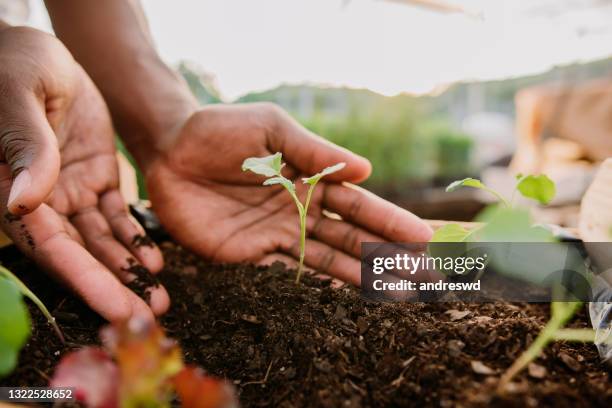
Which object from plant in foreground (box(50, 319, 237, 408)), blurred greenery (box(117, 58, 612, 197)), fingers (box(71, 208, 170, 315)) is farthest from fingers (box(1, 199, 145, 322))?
blurred greenery (box(117, 58, 612, 197))

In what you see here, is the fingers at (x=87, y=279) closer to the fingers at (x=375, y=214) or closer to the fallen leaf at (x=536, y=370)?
the fingers at (x=375, y=214)

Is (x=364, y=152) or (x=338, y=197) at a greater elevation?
(x=338, y=197)

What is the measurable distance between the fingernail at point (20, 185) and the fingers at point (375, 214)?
2.71 feet

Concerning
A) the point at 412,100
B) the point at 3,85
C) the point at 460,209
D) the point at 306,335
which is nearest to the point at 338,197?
the point at 306,335

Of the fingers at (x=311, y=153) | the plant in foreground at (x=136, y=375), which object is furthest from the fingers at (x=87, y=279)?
the fingers at (x=311, y=153)

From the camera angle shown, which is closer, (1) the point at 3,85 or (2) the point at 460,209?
(1) the point at 3,85

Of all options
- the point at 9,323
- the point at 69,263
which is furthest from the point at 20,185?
the point at 9,323

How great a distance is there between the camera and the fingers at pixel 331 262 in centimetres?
127

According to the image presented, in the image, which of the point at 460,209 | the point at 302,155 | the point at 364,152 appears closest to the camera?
the point at 302,155

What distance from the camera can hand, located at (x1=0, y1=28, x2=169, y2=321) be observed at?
887mm

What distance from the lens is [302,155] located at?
137cm

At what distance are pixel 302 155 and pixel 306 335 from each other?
64cm

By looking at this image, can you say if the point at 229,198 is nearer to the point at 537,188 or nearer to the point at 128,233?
the point at 128,233

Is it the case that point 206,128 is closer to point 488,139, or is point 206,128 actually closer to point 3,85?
point 3,85
